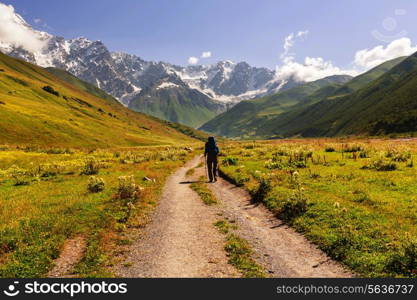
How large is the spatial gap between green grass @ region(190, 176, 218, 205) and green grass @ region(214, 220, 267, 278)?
17.8 feet

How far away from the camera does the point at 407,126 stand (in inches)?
5049

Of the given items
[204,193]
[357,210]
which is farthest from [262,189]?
[357,210]

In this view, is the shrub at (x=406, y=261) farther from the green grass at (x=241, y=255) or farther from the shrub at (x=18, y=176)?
the shrub at (x=18, y=176)

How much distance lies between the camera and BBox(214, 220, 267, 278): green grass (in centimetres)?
956

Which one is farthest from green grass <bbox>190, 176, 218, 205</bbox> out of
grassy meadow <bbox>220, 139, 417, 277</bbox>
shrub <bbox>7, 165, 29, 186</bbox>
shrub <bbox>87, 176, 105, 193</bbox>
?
shrub <bbox>7, 165, 29, 186</bbox>

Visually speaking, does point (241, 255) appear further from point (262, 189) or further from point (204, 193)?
point (204, 193)

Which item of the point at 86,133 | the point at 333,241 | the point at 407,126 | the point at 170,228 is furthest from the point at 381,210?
the point at 407,126

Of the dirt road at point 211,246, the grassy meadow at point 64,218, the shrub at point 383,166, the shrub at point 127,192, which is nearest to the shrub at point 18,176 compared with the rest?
the grassy meadow at point 64,218

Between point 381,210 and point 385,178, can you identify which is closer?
point 381,210

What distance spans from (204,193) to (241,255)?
1128 centimetres

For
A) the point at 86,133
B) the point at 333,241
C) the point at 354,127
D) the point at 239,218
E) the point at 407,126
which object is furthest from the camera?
the point at 354,127

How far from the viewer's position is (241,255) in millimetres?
10930

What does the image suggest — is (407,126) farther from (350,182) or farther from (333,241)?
(333,241)

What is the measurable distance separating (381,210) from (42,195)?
21902mm
